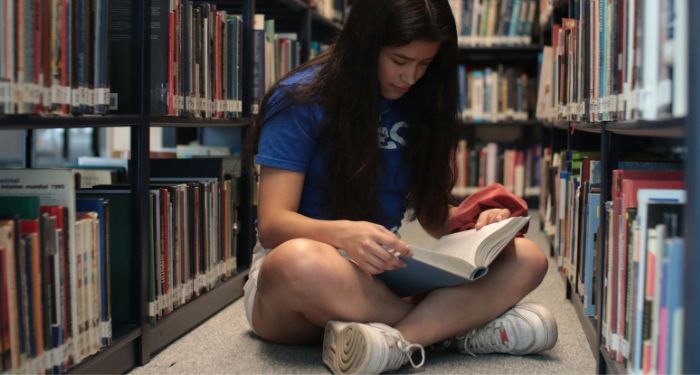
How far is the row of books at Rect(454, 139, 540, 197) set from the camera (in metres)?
4.77

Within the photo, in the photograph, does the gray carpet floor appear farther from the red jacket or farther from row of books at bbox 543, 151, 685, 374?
the red jacket

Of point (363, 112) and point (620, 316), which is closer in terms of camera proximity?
point (620, 316)

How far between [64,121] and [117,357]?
49 cm

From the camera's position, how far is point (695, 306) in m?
0.97

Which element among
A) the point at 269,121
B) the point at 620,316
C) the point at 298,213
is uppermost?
the point at 269,121

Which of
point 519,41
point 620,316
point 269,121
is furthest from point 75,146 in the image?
point 620,316

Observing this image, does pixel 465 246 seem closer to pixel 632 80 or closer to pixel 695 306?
pixel 632 80

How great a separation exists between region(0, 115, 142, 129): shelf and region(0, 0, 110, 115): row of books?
0.07 feet

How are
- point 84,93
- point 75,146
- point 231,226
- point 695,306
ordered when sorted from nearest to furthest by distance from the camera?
1. point 695,306
2. point 84,93
3. point 231,226
4. point 75,146

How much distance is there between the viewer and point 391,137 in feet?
5.88

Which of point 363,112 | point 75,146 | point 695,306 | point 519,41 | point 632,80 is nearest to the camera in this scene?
point 695,306

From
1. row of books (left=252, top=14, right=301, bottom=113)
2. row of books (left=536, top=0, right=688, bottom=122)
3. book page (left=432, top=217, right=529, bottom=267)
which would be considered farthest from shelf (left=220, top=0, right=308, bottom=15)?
book page (left=432, top=217, right=529, bottom=267)

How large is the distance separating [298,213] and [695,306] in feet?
2.91

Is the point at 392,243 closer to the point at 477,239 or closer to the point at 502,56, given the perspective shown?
the point at 477,239
